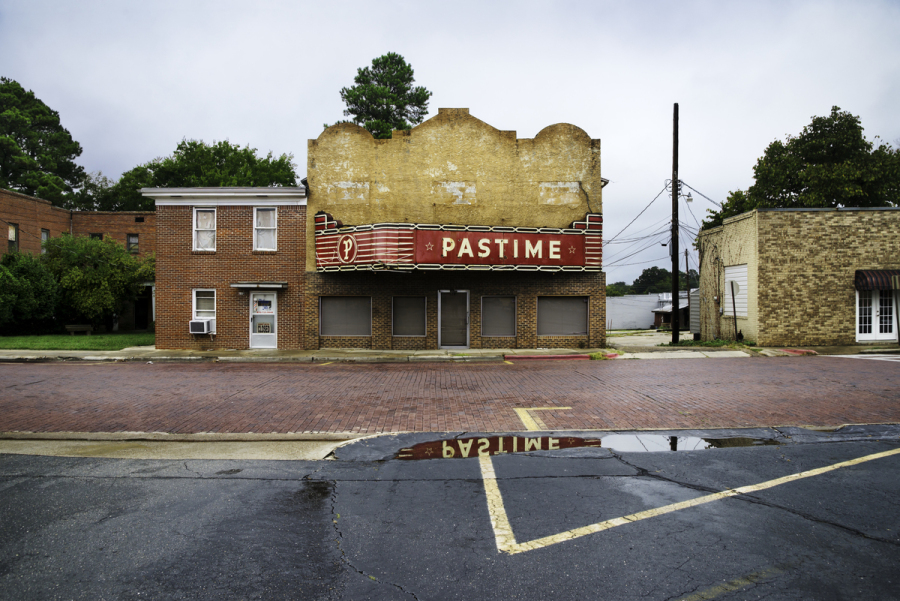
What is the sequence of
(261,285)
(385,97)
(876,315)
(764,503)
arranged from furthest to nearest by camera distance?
(385,97) < (876,315) < (261,285) < (764,503)

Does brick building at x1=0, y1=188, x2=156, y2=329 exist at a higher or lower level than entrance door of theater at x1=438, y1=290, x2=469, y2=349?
higher

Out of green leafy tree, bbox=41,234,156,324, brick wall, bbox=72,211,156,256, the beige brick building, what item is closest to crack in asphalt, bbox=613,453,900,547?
the beige brick building

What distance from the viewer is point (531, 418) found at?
8406mm

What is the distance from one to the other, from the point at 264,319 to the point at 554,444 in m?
16.6

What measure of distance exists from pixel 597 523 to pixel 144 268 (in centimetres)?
3171

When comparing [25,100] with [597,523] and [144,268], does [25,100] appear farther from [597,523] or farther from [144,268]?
[597,523]

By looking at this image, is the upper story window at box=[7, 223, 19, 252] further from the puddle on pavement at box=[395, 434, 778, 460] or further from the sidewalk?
the puddle on pavement at box=[395, 434, 778, 460]

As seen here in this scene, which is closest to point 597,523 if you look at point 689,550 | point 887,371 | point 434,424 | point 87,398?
point 689,550

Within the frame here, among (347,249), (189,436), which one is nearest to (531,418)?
(189,436)

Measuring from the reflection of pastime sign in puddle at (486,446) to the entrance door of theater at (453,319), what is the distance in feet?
44.1

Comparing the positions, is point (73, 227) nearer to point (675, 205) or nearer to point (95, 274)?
point (95, 274)

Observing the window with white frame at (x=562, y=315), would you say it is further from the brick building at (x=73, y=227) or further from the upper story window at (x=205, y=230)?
the brick building at (x=73, y=227)

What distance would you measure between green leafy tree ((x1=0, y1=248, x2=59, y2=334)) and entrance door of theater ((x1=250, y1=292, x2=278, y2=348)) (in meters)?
16.9

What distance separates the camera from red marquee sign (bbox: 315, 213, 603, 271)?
18.1 metres
